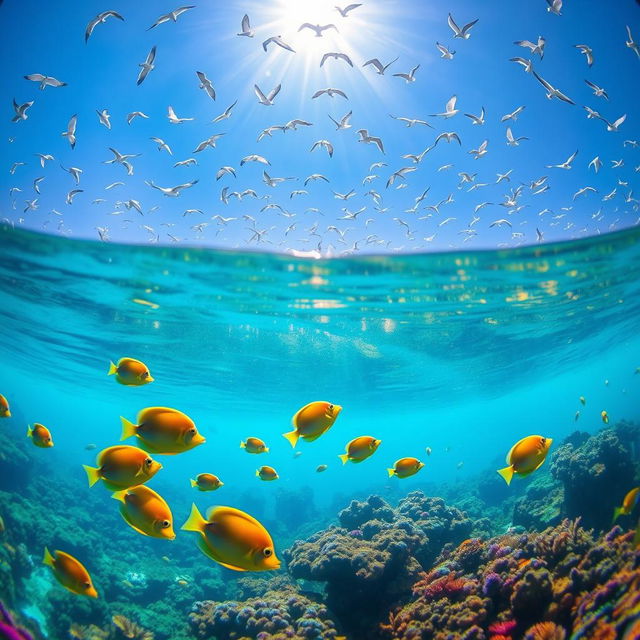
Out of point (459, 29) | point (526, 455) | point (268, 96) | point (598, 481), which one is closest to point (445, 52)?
point (459, 29)

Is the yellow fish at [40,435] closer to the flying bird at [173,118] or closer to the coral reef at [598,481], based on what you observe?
the flying bird at [173,118]

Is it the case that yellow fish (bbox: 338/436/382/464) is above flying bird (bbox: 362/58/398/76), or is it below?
below

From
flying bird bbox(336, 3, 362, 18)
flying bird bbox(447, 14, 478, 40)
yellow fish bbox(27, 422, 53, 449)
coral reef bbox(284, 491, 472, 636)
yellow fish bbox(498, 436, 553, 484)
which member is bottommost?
coral reef bbox(284, 491, 472, 636)

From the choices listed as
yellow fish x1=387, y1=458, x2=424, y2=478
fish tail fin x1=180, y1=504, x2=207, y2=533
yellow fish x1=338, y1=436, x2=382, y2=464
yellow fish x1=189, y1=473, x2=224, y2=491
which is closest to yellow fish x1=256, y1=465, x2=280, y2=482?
yellow fish x1=189, y1=473, x2=224, y2=491

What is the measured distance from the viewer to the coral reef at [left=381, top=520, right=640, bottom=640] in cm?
389

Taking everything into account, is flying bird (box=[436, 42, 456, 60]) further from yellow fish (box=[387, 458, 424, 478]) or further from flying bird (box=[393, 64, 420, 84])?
yellow fish (box=[387, 458, 424, 478])

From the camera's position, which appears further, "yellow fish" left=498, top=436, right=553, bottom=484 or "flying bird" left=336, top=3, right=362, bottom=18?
"flying bird" left=336, top=3, right=362, bottom=18

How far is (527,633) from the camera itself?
14.1 feet

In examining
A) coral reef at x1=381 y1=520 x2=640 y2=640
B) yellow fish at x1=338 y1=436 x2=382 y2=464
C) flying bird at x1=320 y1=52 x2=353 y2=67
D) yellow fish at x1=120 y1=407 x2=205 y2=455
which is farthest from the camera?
flying bird at x1=320 y1=52 x2=353 y2=67

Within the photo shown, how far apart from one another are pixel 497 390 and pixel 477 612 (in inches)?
1768

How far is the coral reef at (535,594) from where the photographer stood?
3.89 meters

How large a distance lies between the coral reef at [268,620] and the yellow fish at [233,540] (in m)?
4.32

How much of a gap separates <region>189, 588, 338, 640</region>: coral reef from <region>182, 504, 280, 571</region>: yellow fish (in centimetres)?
432

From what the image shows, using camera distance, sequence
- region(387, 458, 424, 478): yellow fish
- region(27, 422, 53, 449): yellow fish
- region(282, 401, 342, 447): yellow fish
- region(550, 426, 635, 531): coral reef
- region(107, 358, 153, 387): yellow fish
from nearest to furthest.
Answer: region(282, 401, 342, 447): yellow fish, region(107, 358, 153, 387): yellow fish, region(27, 422, 53, 449): yellow fish, region(387, 458, 424, 478): yellow fish, region(550, 426, 635, 531): coral reef
